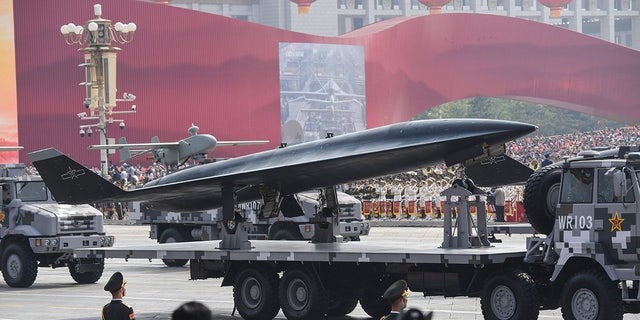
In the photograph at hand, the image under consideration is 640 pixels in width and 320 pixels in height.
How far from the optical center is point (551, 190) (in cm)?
1498

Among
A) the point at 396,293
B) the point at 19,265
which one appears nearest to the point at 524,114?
the point at 19,265

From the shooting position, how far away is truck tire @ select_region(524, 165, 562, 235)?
14930mm

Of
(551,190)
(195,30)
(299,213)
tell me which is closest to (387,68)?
(195,30)

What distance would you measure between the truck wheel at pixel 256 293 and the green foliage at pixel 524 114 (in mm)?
100722

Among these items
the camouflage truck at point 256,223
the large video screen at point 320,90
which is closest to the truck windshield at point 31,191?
the camouflage truck at point 256,223

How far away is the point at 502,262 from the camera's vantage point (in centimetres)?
1495

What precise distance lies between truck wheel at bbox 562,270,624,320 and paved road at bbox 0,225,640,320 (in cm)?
291

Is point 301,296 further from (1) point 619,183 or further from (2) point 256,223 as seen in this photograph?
(2) point 256,223

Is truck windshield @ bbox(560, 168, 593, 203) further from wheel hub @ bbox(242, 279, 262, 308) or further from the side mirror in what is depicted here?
wheel hub @ bbox(242, 279, 262, 308)

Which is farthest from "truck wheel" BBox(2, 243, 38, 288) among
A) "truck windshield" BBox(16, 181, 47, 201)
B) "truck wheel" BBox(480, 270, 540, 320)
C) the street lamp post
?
the street lamp post

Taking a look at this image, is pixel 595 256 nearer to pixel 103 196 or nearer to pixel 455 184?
pixel 455 184

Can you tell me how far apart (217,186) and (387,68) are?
164 feet

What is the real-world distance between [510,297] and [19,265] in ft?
40.1

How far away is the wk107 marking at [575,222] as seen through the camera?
14.2 meters
